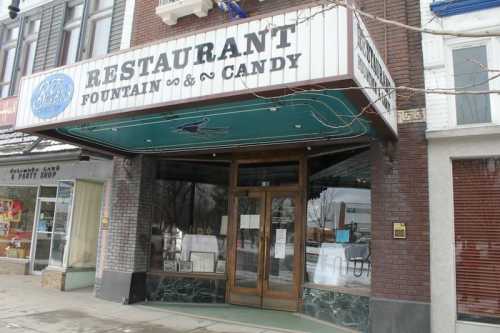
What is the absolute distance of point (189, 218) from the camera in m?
9.87

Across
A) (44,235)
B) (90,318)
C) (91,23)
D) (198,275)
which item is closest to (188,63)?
(90,318)

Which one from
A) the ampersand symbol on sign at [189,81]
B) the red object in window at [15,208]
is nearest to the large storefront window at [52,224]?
the red object in window at [15,208]

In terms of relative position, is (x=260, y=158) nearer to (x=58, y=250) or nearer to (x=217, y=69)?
(x=217, y=69)

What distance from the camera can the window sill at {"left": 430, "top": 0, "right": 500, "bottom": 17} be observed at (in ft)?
22.9

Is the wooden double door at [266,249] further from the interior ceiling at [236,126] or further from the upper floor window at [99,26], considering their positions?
the upper floor window at [99,26]

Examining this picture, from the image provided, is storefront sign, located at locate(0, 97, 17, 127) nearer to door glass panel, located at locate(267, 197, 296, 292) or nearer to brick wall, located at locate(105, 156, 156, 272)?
brick wall, located at locate(105, 156, 156, 272)

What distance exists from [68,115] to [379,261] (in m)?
5.36

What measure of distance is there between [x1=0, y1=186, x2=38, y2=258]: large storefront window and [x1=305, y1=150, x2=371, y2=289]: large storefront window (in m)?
8.55

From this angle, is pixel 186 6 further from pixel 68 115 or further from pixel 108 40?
pixel 68 115

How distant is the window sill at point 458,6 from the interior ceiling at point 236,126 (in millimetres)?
2294

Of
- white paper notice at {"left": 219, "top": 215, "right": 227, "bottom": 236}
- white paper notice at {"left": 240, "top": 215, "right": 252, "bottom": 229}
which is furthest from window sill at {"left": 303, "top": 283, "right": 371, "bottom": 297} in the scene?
white paper notice at {"left": 219, "top": 215, "right": 227, "bottom": 236}

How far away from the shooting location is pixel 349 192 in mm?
8148

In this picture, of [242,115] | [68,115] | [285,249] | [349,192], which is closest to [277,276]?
[285,249]

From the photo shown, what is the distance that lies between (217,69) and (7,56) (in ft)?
39.1
